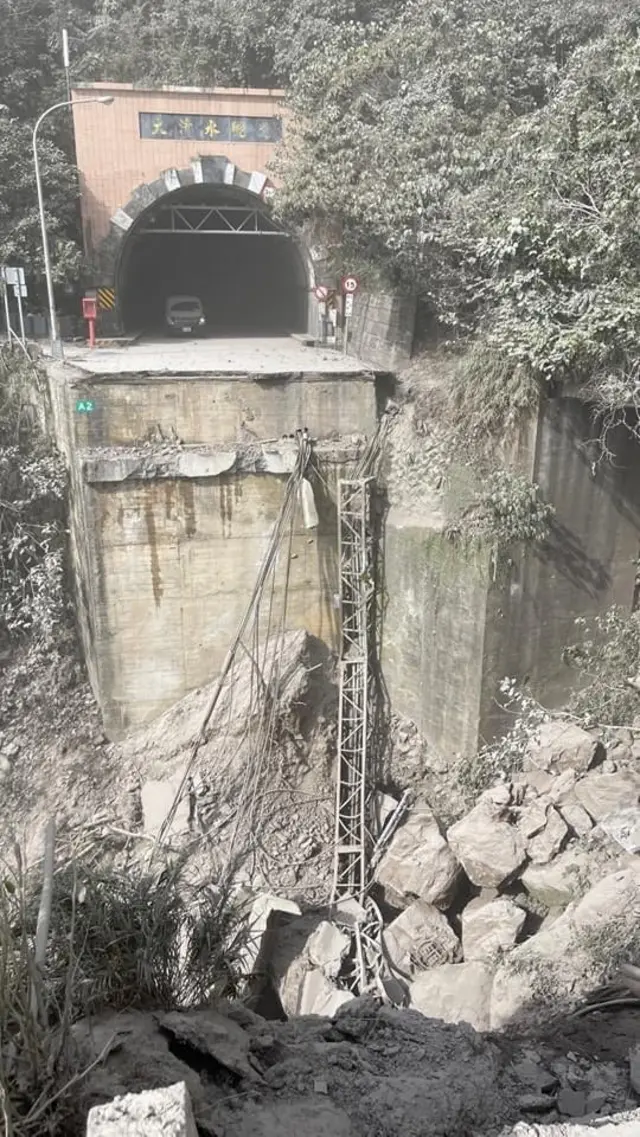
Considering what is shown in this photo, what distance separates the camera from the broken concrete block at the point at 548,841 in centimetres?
1009

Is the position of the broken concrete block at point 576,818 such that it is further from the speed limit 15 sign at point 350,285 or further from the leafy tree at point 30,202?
the leafy tree at point 30,202

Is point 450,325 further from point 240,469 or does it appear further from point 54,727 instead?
point 54,727

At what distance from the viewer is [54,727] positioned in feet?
43.1

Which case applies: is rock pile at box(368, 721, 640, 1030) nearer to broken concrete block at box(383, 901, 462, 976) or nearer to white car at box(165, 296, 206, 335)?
broken concrete block at box(383, 901, 462, 976)

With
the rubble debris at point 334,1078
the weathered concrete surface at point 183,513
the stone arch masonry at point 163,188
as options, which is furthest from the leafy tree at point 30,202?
the rubble debris at point 334,1078

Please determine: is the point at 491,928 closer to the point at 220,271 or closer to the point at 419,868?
the point at 419,868

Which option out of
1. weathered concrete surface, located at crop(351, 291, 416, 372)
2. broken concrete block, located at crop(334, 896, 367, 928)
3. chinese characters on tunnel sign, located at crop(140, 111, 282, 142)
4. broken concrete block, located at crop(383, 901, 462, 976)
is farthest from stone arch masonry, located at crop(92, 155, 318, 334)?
broken concrete block, located at crop(383, 901, 462, 976)

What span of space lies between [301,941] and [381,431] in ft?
24.8

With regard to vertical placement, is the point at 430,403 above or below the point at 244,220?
below

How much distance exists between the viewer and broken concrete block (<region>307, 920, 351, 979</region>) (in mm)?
10125

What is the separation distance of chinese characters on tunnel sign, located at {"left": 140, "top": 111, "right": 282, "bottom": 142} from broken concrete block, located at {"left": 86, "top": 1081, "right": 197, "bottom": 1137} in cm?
1950

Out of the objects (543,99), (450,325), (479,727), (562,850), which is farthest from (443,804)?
(543,99)

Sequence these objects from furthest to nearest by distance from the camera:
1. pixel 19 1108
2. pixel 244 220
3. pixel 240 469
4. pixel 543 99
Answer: pixel 244 220 → pixel 543 99 → pixel 240 469 → pixel 19 1108

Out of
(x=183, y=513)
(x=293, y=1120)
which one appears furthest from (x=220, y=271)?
(x=293, y=1120)
